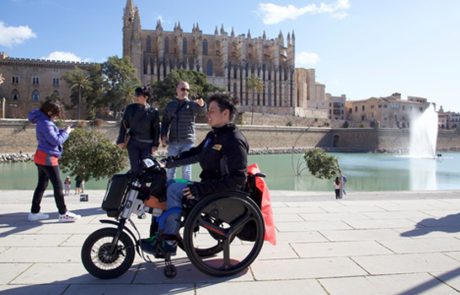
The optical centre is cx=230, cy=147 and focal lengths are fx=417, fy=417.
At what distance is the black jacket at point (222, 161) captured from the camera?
11.0 ft

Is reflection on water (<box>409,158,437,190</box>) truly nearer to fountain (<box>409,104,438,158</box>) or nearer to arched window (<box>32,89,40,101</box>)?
fountain (<box>409,104,438,158</box>)

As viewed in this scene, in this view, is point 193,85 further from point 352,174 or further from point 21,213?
point 21,213

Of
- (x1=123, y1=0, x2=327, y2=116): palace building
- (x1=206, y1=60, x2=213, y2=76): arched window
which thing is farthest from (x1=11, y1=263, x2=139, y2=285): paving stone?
(x1=206, y1=60, x2=213, y2=76): arched window

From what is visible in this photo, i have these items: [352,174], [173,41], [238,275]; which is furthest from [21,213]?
[173,41]

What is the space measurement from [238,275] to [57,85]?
6189 centimetres

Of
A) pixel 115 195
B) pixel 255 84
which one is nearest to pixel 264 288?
pixel 115 195

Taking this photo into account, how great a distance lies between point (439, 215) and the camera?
231 inches

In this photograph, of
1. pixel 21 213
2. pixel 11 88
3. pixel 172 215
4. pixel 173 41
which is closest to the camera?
pixel 172 215

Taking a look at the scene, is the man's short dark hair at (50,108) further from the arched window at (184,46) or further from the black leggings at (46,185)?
the arched window at (184,46)

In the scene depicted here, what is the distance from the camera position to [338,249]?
418 centimetres

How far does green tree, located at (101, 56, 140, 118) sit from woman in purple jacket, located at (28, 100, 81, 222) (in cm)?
4805

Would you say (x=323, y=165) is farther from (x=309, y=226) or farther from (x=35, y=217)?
(x=35, y=217)

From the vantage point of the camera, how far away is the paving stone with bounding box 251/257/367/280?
343 cm

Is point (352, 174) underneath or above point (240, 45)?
underneath
